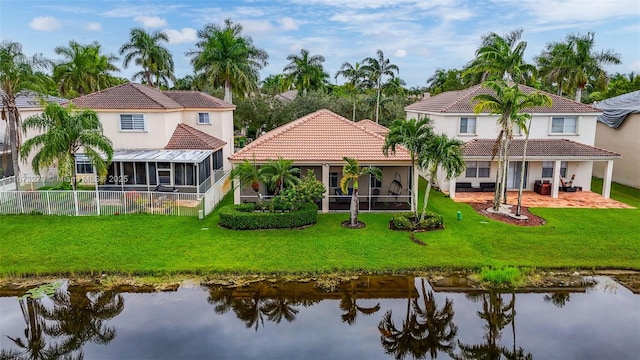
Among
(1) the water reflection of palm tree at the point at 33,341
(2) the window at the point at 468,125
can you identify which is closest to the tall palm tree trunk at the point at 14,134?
(1) the water reflection of palm tree at the point at 33,341

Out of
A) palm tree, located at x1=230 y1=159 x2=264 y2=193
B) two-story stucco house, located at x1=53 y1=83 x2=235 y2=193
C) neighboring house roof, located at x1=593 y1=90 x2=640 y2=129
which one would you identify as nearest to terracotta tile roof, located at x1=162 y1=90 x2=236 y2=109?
two-story stucco house, located at x1=53 y1=83 x2=235 y2=193

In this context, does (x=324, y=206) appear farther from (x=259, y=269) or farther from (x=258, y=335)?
(x=258, y=335)

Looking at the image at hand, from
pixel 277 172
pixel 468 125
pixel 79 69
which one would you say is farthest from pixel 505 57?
pixel 79 69

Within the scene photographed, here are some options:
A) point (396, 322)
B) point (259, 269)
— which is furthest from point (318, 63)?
point (396, 322)

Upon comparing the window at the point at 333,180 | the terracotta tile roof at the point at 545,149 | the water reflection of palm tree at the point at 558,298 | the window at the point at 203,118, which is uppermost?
the window at the point at 203,118

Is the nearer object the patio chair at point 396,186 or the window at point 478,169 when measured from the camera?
the patio chair at point 396,186

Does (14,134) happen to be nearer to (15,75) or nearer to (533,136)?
(15,75)

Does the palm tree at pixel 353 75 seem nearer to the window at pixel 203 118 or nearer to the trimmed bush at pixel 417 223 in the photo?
the window at pixel 203 118

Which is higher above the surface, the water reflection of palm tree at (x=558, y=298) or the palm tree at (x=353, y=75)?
the palm tree at (x=353, y=75)

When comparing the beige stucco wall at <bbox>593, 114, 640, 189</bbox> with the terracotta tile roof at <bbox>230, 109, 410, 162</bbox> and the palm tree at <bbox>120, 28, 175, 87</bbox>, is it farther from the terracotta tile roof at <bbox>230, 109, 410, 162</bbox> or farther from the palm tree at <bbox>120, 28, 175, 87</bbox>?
the palm tree at <bbox>120, 28, 175, 87</bbox>
